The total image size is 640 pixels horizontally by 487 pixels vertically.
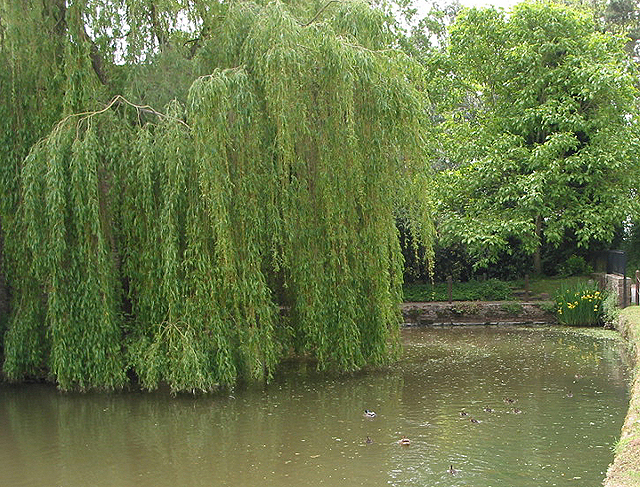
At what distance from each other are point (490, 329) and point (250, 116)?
33.2 feet

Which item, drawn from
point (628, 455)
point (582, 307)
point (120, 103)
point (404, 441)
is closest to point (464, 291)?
point (582, 307)

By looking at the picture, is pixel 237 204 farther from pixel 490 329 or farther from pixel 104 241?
pixel 490 329

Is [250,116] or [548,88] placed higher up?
[548,88]

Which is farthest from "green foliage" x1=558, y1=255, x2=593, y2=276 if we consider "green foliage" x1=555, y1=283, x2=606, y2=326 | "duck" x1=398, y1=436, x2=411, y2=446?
"duck" x1=398, y1=436, x2=411, y2=446

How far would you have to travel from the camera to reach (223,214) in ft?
34.8

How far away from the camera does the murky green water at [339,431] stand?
766 centimetres

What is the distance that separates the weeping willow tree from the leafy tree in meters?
9.44

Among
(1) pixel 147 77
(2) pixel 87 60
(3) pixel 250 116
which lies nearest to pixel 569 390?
(3) pixel 250 116

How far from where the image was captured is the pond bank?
19844 mm

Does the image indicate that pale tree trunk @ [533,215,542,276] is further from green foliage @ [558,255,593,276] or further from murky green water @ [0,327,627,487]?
murky green water @ [0,327,627,487]

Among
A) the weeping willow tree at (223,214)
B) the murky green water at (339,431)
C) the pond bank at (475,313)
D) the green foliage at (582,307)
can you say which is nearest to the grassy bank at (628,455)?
the murky green water at (339,431)

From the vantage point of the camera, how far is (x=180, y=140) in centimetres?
1071

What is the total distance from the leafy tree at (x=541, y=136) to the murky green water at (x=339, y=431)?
7953mm

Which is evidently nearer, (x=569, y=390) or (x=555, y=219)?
(x=569, y=390)
